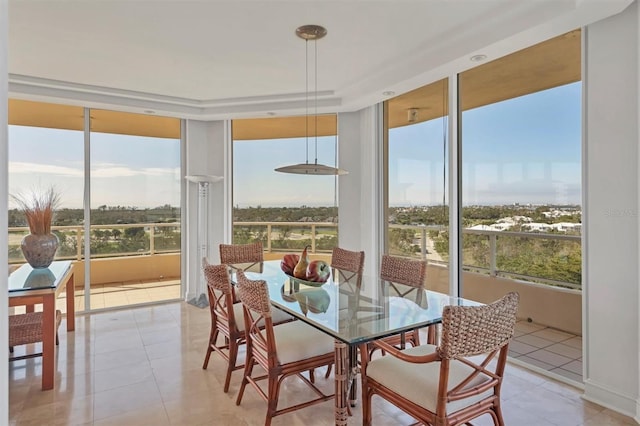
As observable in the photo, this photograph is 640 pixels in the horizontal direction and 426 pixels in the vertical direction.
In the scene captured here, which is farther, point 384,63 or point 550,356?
point 384,63

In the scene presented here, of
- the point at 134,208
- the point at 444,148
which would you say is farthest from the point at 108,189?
Result: the point at 444,148

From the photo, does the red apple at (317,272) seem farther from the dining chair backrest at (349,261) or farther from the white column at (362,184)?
the white column at (362,184)

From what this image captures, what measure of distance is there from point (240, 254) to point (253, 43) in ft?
7.22

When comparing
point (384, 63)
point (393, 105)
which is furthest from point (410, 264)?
point (393, 105)

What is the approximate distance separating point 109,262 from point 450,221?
437 cm

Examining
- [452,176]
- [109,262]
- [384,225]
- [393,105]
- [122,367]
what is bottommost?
[122,367]

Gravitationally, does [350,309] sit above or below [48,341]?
above

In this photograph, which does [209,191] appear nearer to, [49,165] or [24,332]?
[49,165]

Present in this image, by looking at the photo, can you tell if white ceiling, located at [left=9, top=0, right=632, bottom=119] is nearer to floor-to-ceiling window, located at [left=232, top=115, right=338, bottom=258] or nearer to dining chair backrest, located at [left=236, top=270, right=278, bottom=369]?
floor-to-ceiling window, located at [left=232, top=115, right=338, bottom=258]

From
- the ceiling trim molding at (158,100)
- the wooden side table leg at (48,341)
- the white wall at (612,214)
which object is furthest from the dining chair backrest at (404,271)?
the wooden side table leg at (48,341)

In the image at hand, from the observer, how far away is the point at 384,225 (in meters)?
4.90

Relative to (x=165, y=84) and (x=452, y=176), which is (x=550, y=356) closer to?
(x=452, y=176)

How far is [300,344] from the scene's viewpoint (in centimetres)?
238

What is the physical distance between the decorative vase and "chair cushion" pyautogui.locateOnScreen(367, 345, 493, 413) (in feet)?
10.8
